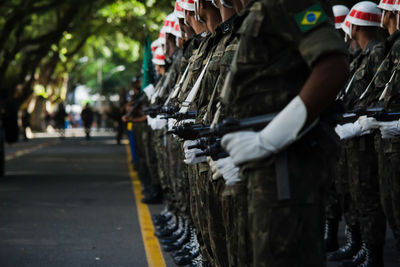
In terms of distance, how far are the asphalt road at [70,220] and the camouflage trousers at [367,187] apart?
547 mm

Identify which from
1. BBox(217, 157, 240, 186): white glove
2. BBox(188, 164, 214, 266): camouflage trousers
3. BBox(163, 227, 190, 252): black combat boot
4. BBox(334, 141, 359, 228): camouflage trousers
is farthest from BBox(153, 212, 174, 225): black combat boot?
BBox(217, 157, 240, 186): white glove

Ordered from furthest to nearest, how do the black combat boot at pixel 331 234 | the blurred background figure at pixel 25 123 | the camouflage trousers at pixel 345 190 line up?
the blurred background figure at pixel 25 123 < the black combat boot at pixel 331 234 < the camouflage trousers at pixel 345 190

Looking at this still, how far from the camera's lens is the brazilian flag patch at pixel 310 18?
3158mm

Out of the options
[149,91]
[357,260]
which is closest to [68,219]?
[149,91]

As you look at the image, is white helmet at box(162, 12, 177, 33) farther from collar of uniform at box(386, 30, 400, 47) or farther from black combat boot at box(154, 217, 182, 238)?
collar of uniform at box(386, 30, 400, 47)

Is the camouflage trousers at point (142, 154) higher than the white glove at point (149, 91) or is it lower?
lower

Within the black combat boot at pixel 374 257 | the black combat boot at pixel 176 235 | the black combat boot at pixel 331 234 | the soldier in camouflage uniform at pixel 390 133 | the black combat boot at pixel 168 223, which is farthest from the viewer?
the black combat boot at pixel 168 223

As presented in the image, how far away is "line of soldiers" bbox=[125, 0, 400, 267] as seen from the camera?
3.12m

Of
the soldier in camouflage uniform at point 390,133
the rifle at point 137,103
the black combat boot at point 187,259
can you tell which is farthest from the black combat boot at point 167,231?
the rifle at point 137,103

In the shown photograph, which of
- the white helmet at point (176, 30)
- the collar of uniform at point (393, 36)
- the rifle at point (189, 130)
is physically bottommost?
the rifle at point (189, 130)

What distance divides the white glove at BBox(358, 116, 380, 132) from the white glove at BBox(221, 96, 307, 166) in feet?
9.16

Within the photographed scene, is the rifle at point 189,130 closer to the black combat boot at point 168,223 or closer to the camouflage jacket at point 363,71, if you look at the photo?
the camouflage jacket at point 363,71

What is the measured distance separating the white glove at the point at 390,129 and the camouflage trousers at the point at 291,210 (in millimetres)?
2314

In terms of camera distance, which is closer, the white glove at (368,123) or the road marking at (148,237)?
the white glove at (368,123)
